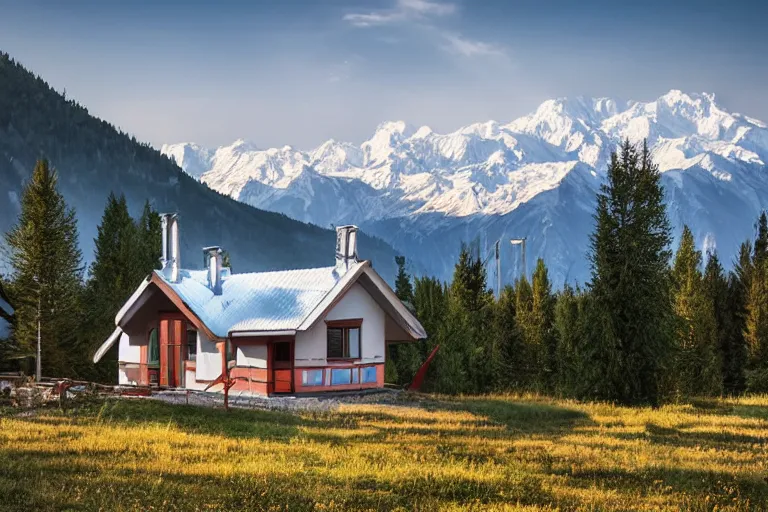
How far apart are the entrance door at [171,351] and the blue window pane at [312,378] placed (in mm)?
6191

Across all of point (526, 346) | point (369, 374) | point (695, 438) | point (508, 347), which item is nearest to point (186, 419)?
point (695, 438)

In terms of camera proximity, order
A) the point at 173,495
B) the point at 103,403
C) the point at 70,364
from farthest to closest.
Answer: the point at 70,364
the point at 103,403
the point at 173,495

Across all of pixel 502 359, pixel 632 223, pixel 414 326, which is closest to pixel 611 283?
pixel 632 223

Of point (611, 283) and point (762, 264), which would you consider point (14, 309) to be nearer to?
point (611, 283)

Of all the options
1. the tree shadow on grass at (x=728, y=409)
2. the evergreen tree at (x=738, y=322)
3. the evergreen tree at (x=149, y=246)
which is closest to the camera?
the tree shadow on grass at (x=728, y=409)

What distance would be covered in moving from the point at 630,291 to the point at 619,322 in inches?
49.6

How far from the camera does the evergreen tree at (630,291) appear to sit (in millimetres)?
33469

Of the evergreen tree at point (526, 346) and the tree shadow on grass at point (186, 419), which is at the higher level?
the evergreen tree at point (526, 346)

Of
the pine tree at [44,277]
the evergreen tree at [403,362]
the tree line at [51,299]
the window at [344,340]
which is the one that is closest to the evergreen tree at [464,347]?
the evergreen tree at [403,362]

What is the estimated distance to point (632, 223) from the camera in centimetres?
3444

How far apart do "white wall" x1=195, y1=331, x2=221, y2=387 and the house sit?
0.14 ft

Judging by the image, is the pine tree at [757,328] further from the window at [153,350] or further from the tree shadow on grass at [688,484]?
the window at [153,350]

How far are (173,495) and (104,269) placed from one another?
35.6 metres

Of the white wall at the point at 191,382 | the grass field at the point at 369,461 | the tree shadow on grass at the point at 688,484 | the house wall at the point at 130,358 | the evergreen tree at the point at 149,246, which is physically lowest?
the tree shadow on grass at the point at 688,484
